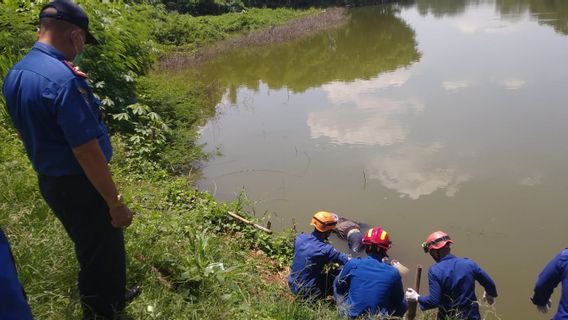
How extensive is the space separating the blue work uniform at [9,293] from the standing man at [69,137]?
0.47 meters

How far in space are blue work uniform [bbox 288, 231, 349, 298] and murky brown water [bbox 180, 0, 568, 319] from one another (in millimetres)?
1295

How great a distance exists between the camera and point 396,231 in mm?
5711

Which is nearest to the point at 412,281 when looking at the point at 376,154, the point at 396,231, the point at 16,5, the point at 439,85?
the point at 396,231

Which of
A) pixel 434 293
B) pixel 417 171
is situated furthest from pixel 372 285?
pixel 417 171

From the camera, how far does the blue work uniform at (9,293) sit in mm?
1603

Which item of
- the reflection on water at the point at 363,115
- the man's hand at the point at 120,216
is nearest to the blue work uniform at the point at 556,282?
the man's hand at the point at 120,216

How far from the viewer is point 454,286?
3482mm

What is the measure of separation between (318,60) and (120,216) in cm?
1532

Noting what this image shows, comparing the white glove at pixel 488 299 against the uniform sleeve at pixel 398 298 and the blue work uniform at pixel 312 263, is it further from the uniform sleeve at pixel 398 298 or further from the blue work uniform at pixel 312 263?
the blue work uniform at pixel 312 263

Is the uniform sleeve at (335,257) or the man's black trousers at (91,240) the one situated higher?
the man's black trousers at (91,240)

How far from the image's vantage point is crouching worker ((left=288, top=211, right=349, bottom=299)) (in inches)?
156

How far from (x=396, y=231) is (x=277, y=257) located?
1.69 m

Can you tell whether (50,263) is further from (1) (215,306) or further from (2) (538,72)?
(2) (538,72)

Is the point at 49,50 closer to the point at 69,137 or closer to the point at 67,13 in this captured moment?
the point at 67,13
